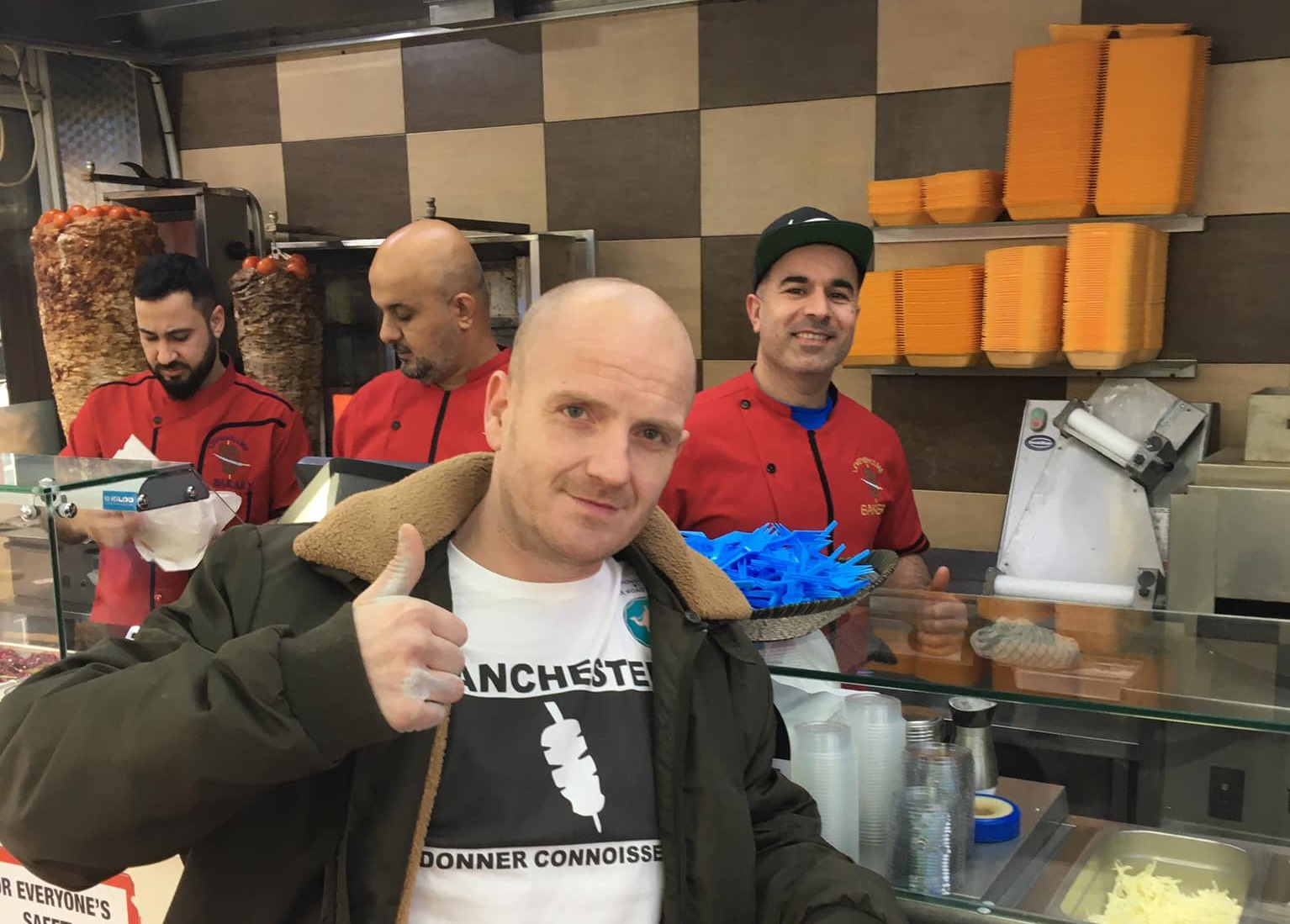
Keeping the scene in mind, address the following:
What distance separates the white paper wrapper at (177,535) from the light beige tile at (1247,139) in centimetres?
278

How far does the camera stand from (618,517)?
118 centimetres

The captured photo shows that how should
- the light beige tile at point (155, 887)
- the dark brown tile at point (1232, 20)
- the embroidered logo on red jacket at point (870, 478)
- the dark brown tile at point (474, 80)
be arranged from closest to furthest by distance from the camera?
the light beige tile at point (155, 887) < the embroidered logo on red jacket at point (870, 478) < the dark brown tile at point (1232, 20) < the dark brown tile at point (474, 80)

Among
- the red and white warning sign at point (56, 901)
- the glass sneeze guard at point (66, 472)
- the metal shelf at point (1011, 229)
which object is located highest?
the metal shelf at point (1011, 229)

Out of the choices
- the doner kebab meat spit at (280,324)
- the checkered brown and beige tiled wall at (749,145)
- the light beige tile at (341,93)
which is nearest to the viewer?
the checkered brown and beige tiled wall at (749,145)

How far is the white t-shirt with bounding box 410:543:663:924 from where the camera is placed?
115cm

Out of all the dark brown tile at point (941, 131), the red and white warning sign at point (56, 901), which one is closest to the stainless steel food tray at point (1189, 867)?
the red and white warning sign at point (56, 901)

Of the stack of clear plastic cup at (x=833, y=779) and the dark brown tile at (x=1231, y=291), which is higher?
the dark brown tile at (x=1231, y=291)

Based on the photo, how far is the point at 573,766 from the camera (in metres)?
1.20

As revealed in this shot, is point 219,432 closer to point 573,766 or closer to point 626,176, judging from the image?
point 626,176

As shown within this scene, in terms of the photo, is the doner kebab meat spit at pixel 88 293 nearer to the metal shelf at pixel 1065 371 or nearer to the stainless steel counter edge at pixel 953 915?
the metal shelf at pixel 1065 371

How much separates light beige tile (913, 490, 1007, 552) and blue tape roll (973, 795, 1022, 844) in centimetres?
202

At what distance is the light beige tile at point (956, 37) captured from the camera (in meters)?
3.24

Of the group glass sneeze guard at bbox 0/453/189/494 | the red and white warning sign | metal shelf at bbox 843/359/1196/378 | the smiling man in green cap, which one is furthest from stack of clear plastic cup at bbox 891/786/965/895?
metal shelf at bbox 843/359/1196/378

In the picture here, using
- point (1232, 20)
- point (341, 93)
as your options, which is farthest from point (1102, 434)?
point (341, 93)
